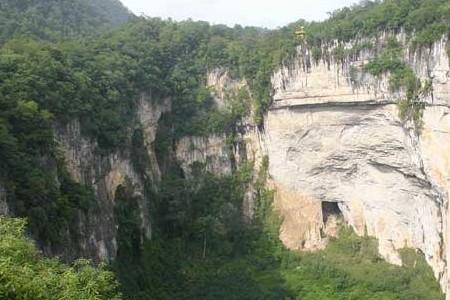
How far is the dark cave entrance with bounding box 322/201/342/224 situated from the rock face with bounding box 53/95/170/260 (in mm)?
7684

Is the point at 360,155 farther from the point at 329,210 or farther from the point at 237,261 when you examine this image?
the point at 237,261

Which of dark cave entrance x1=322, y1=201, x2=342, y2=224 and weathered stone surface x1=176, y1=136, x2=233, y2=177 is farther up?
weathered stone surface x1=176, y1=136, x2=233, y2=177

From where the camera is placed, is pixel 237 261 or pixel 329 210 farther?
pixel 329 210

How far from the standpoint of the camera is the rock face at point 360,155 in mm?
22438

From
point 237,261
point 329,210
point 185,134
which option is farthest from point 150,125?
point 329,210

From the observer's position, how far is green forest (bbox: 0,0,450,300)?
17.8 metres

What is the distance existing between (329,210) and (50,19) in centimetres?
2049

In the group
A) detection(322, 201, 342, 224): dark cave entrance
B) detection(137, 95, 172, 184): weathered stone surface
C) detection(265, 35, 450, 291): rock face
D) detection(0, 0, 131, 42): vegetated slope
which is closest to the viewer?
detection(265, 35, 450, 291): rock face

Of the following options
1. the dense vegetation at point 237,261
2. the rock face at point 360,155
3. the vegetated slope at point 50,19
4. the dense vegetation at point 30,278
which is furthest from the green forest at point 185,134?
the dense vegetation at point 30,278

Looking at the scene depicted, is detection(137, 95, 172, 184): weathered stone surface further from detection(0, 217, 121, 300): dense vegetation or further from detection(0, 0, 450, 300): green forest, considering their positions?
detection(0, 217, 121, 300): dense vegetation

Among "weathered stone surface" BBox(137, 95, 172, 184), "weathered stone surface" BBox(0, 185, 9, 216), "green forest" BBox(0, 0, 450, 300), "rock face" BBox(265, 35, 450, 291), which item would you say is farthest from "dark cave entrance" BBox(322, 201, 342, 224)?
"weathered stone surface" BBox(0, 185, 9, 216)

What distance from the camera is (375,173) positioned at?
25.6 m

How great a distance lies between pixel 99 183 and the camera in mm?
22172

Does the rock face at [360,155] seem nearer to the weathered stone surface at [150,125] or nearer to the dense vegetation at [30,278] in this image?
the weathered stone surface at [150,125]
